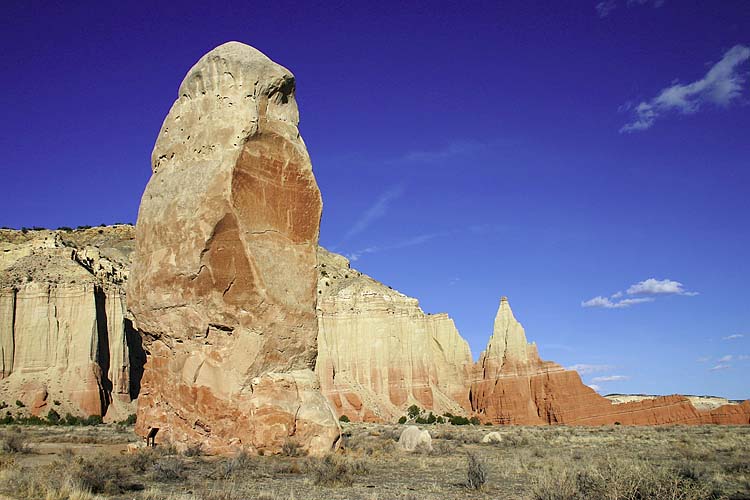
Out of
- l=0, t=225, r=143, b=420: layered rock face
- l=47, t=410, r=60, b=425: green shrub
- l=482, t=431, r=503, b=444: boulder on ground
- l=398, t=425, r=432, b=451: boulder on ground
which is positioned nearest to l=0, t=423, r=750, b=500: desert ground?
l=398, t=425, r=432, b=451: boulder on ground

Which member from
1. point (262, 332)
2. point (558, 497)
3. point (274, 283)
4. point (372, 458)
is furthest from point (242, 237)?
point (558, 497)

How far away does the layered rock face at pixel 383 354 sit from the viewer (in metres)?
61.6

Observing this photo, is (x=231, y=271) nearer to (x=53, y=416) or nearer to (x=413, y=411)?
(x=53, y=416)

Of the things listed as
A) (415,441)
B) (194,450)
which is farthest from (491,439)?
(194,450)

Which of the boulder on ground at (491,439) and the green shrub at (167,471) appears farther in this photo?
the boulder on ground at (491,439)

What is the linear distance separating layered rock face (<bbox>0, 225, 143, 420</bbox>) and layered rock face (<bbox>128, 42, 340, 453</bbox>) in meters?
35.8

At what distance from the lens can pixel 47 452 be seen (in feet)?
53.3

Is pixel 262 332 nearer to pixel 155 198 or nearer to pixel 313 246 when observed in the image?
pixel 313 246

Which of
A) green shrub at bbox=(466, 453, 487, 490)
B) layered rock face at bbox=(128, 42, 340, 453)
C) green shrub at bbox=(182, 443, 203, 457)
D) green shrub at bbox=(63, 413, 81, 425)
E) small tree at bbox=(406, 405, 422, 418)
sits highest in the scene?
layered rock face at bbox=(128, 42, 340, 453)

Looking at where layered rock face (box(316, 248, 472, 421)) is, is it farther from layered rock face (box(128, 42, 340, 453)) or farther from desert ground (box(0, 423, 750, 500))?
layered rock face (box(128, 42, 340, 453))

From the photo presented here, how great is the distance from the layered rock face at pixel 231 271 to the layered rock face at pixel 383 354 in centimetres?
4480

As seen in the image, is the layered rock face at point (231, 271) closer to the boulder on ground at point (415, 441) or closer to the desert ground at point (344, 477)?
the desert ground at point (344, 477)

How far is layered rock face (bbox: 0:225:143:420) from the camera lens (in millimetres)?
47188

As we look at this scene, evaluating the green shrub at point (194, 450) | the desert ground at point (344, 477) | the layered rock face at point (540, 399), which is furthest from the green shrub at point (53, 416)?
the layered rock face at point (540, 399)
